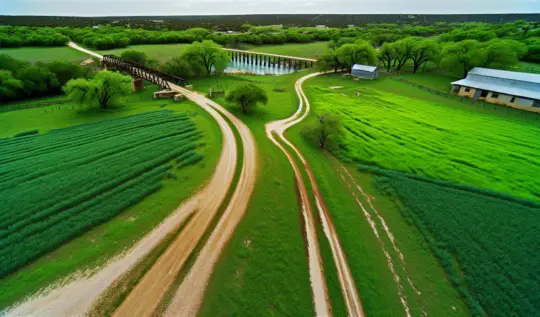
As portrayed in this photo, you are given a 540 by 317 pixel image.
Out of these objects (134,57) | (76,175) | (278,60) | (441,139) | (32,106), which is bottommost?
(76,175)

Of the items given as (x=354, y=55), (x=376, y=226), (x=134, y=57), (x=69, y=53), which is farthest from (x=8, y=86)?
(x=354, y=55)

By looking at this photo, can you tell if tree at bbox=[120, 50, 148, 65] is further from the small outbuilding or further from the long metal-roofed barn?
the long metal-roofed barn

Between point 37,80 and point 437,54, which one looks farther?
point 437,54

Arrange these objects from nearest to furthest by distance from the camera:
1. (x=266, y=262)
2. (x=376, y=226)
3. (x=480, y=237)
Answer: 1. (x=266, y=262)
2. (x=480, y=237)
3. (x=376, y=226)

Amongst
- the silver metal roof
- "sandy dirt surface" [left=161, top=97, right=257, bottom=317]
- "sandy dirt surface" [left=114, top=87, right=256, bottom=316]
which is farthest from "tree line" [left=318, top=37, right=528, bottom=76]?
"sandy dirt surface" [left=114, top=87, right=256, bottom=316]

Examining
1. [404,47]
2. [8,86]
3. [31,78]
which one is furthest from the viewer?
[404,47]

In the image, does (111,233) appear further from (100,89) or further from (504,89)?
(504,89)
